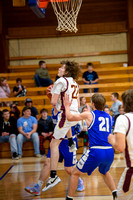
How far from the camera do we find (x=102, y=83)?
13.2m

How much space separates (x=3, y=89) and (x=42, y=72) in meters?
1.64

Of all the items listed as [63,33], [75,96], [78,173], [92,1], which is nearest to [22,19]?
[63,33]

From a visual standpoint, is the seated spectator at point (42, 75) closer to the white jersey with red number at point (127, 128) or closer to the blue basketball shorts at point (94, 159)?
the blue basketball shorts at point (94, 159)

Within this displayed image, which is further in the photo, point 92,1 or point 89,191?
point 92,1

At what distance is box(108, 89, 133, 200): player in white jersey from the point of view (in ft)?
9.40

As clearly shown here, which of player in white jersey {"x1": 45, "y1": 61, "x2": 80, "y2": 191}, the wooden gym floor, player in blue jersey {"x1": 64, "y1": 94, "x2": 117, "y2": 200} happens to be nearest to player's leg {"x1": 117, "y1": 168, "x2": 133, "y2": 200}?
player in blue jersey {"x1": 64, "y1": 94, "x2": 117, "y2": 200}

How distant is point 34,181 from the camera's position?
223 inches

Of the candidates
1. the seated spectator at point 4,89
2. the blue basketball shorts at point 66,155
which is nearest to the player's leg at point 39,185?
the blue basketball shorts at point 66,155

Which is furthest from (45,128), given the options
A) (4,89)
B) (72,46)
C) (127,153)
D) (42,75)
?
(72,46)

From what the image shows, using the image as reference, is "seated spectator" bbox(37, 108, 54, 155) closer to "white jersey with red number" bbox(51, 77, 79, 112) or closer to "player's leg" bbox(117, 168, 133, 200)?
"white jersey with red number" bbox(51, 77, 79, 112)

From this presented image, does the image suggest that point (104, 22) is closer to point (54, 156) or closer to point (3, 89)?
point (3, 89)

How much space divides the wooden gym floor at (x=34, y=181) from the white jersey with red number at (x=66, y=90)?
132cm

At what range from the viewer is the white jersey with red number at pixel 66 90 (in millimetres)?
4531

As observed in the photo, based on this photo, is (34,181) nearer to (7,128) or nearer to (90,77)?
(7,128)
